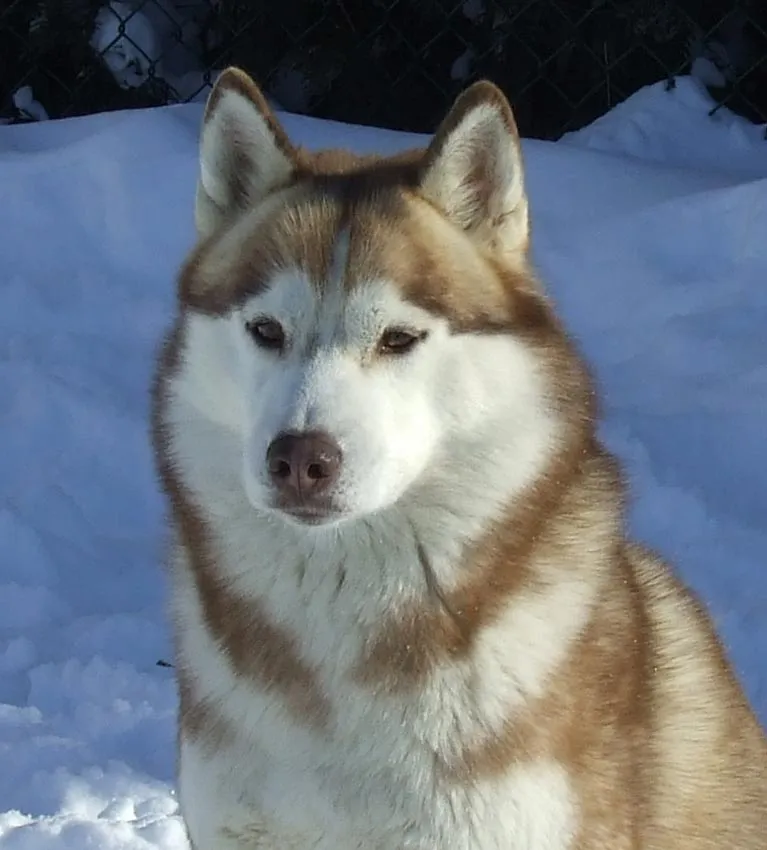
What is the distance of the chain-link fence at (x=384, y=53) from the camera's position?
18.2 feet

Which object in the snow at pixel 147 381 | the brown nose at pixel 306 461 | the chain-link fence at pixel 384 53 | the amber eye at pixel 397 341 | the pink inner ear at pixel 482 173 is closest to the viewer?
the brown nose at pixel 306 461

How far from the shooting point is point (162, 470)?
2.25 m

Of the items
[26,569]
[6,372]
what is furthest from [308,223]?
[6,372]

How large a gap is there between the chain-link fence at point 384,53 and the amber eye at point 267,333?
3.68m

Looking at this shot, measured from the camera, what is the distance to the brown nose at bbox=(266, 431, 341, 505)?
192 cm

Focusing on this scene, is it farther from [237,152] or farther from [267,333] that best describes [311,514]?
[237,152]

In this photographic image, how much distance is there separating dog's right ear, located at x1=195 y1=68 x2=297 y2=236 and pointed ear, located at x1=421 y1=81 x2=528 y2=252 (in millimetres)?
245

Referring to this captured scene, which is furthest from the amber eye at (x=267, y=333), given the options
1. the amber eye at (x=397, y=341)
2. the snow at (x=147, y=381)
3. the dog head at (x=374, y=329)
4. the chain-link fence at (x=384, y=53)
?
the chain-link fence at (x=384, y=53)

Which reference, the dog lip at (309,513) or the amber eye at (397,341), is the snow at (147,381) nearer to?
the dog lip at (309,513)

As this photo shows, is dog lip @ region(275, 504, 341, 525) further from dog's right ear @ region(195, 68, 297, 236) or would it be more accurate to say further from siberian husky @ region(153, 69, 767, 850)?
dog's right ear @ region(195, 68, 297, 236)

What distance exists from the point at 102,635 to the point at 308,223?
5.68ft

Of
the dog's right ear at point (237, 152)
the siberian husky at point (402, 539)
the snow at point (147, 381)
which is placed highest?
the dog's right ear at point (237, 152)

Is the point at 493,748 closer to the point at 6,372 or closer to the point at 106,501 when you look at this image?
the point at 106,501

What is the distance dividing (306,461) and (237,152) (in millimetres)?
619
